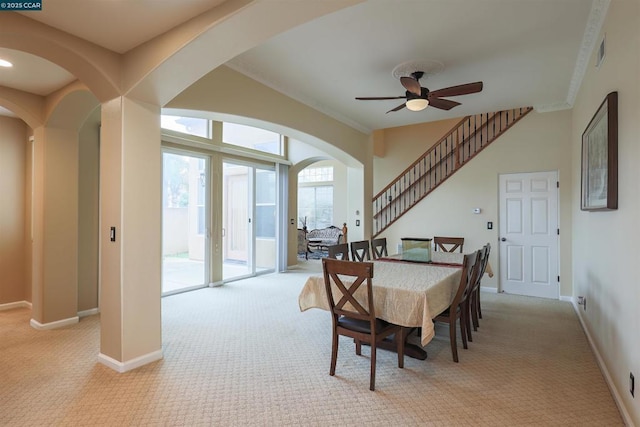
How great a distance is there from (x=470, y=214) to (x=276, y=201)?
12.8 feet

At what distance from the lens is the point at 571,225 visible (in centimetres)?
498

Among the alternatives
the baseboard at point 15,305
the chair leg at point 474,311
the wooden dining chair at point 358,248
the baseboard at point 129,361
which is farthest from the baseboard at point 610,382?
the baseboard at point 15,305

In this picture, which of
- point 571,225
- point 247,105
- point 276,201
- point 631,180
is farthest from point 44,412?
point 571,225

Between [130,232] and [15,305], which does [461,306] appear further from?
[15,305]

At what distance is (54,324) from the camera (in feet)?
12.6

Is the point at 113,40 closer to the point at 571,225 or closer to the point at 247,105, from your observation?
the point at 247,105

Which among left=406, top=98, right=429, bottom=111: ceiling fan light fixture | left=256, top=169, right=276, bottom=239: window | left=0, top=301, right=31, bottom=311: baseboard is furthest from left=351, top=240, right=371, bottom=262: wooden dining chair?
left=0, top=301, right=31, bottom=311: baseboard

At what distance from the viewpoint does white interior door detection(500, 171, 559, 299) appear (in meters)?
5.21

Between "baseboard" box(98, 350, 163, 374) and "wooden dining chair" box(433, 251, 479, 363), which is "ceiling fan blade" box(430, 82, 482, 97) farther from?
"baseboard" box(98, 350, 163, 374)

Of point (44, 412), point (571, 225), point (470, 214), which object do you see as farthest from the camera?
point (470, 214)

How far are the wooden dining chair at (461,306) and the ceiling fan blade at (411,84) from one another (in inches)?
66.0

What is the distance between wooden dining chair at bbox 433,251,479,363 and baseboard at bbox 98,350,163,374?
2.45m

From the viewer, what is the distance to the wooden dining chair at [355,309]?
8.18ft

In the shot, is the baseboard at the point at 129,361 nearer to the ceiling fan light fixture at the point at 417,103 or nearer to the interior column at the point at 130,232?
the interior column at the point at 130,232
